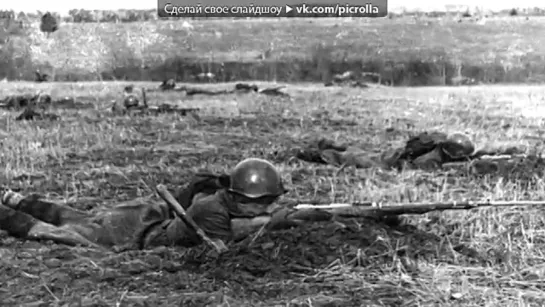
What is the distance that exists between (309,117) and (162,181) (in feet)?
3.56

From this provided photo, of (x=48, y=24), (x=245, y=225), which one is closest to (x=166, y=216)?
(x=245, y=225)

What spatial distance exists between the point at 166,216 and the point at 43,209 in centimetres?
74

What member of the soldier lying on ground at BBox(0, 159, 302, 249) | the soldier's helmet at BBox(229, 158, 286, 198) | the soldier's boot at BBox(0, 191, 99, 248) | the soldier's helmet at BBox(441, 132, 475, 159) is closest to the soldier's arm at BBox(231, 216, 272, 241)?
the soldier lying on ground at BBox(0, 159, 302, 249)

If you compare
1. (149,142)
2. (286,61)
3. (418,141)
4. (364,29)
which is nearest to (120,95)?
(149,142)

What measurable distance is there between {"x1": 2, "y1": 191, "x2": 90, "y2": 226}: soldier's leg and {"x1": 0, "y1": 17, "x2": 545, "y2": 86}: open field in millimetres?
1048

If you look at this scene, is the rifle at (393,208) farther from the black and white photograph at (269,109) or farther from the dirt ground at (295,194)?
the black and white photograph at (269,109)

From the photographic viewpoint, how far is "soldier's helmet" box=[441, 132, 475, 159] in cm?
486

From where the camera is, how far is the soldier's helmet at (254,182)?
3959mm

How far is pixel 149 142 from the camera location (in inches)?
192

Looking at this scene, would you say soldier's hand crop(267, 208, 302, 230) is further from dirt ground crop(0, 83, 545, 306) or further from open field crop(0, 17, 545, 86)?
open field crop(0, 17, 545, 86)

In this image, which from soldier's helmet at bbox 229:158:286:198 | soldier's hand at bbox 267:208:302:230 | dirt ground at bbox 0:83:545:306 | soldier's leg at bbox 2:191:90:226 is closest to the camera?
dirt ground at bbox 0:83:545:306

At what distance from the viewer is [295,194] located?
181 inches

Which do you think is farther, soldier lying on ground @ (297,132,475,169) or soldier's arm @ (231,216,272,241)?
soldier lying on ground @ (297,132,475,169)

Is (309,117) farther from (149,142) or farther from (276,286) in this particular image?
(276,286)
